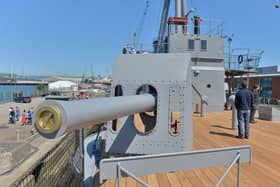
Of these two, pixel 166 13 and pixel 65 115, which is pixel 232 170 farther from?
pixel 166 13

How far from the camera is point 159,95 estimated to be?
4070 millimetres

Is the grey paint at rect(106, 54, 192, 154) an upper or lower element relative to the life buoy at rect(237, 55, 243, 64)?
lower

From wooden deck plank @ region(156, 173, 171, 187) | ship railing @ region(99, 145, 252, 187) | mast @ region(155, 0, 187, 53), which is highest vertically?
mast @ region(155, 0, 187, 53)

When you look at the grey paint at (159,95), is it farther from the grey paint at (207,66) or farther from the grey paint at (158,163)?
the grey paint at (207,66)

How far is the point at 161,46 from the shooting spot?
53.5 ft

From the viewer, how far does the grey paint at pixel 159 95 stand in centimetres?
409

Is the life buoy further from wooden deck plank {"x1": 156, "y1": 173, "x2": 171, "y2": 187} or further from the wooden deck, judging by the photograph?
wooden deck plank {"x1": 156, "y1": 173, "x2": 171, "y2": 187}

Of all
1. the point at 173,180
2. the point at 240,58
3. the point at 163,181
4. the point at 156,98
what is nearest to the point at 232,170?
the point at 173,180

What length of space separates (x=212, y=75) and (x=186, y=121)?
11.5 metres

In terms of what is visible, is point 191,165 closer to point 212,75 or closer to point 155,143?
point 155,143

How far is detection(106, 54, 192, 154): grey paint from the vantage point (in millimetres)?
4094

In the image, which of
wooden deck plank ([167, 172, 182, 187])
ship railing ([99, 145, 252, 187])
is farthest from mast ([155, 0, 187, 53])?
ship railing ([99, 145, 252, 187])

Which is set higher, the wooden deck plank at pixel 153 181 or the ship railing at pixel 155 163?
the ship railing at pixel 155 163

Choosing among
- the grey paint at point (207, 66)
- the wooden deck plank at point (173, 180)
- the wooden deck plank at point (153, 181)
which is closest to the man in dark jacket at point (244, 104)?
the wooden deck plank at point (173, 180)
